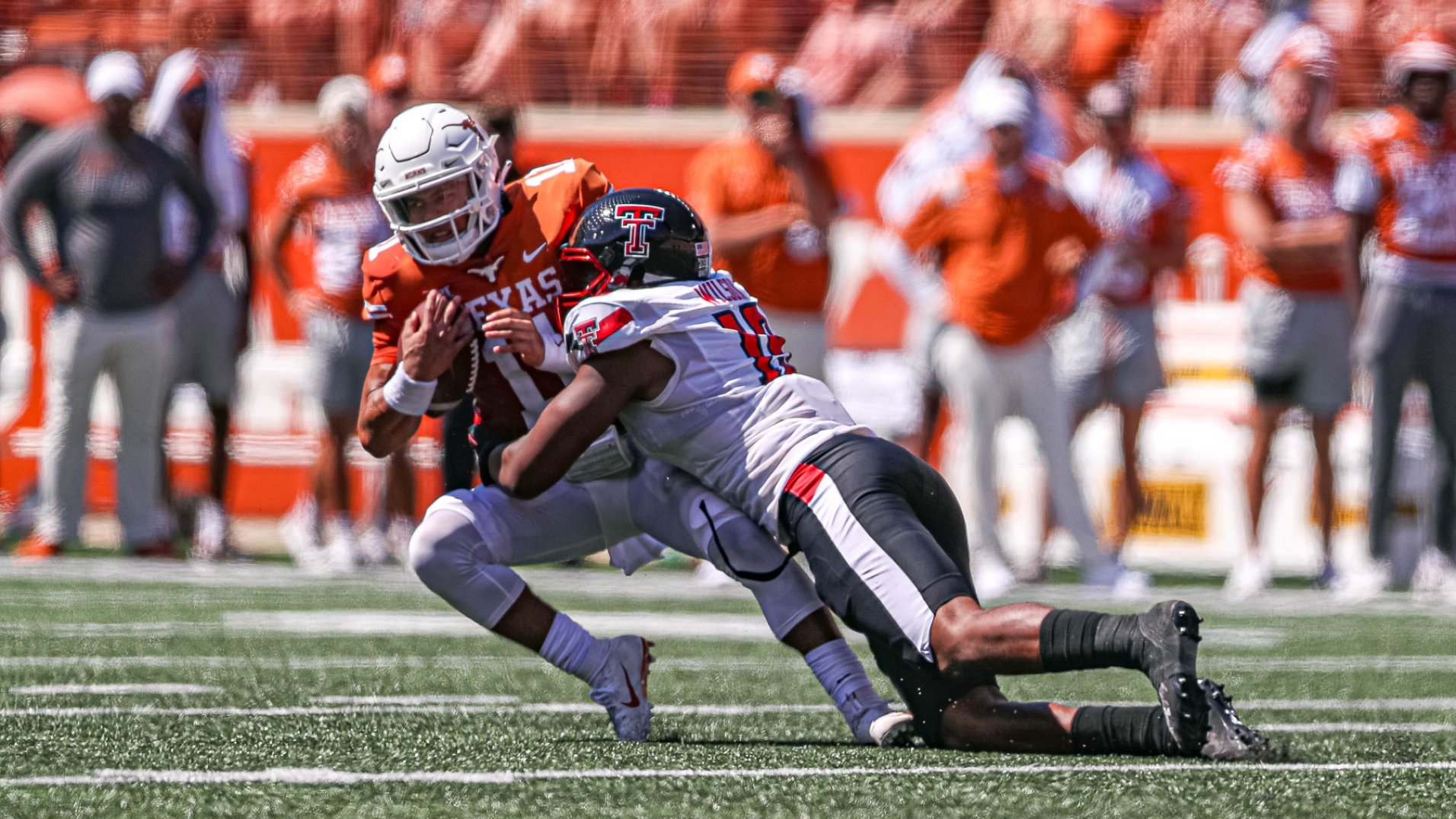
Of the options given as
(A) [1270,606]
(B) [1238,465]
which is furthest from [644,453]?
(B) [1238,465]

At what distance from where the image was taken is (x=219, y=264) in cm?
986

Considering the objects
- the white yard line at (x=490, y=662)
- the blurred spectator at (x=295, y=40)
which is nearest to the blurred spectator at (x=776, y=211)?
the white yard line at (x=490, y=662)

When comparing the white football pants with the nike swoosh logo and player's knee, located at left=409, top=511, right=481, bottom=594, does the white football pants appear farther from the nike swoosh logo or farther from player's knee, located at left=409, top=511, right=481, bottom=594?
the nike swoosh logo

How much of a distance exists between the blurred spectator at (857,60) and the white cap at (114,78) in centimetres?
521

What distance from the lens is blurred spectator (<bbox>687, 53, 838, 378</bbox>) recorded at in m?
8.94

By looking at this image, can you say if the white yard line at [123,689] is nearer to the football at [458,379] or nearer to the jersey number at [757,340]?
the football at [458,379]

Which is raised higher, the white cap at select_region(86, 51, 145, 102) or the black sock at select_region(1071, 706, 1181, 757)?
the white cap at select_region(86, 51, 145, 102)

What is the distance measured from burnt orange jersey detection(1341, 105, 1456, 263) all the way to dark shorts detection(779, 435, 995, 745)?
493cm

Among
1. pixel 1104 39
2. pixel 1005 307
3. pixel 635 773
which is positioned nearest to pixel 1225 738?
pixel 635 773

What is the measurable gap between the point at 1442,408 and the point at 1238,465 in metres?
2.10

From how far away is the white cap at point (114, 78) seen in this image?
898 cm

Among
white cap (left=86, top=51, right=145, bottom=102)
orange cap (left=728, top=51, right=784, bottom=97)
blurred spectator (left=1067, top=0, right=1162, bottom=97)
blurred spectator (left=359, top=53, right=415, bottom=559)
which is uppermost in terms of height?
blurred spectator (left=1067, top=0, right=1162, bottom=97)

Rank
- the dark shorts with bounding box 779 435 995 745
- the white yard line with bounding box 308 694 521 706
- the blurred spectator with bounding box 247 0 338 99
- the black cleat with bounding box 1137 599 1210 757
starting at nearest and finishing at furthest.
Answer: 1. the black cleat with bounding box 1137 599 1210 757
2. the dark shorts with bounding box 779 435 995 745
3. the white yard line with bounding box 308 694 521 706
4. the blurred spectator with bounding box 247 0 338 99

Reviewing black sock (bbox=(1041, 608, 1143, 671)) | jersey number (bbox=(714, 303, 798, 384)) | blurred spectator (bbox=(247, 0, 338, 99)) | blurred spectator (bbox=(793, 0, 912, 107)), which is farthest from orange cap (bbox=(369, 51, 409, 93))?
black sock (bbox=(1041, 608, 1143, 671))
